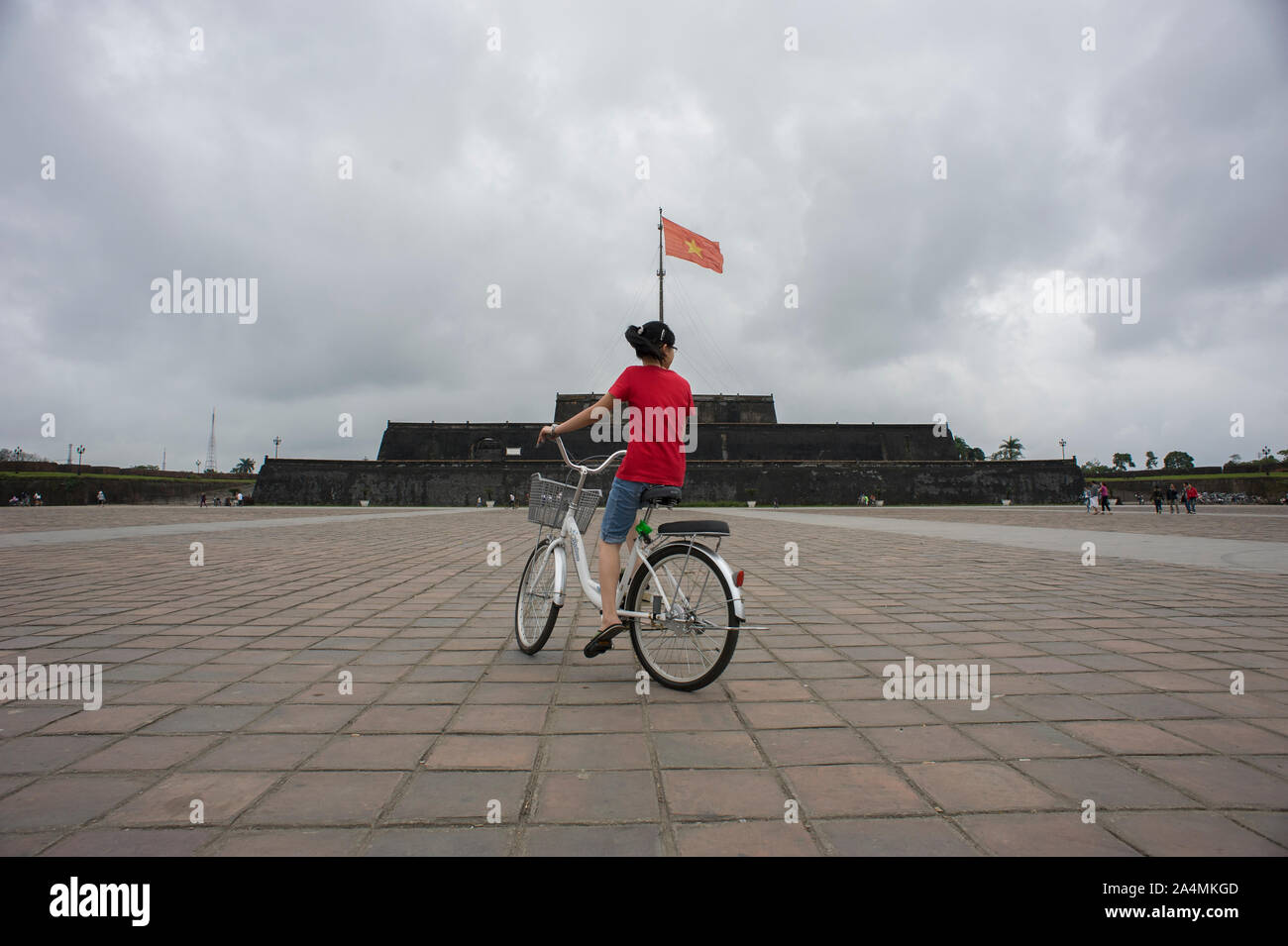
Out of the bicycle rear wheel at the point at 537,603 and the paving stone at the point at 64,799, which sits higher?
the bicycle rear wheel at the point at 537,603

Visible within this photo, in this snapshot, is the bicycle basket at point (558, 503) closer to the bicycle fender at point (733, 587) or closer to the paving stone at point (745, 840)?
the bicycle fender at point (733, 587)

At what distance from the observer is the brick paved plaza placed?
1.56 metres

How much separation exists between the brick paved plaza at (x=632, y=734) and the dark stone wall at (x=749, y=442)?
33.8 metres

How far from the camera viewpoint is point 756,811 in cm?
166

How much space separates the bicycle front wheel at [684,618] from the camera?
8.25 feet

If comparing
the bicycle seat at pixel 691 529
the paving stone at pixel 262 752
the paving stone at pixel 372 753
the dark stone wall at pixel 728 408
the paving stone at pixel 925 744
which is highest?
the dark stone wall at pixel 728 408

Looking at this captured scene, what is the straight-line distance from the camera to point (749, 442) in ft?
127

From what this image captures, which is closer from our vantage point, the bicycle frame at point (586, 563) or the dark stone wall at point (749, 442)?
the bicycle frame at point (586, 563)

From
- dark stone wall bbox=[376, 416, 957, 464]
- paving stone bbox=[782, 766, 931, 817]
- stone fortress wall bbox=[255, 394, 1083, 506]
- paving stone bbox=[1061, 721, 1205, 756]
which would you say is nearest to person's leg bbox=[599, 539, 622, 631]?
paving stone bbox=[782, 766, 931, 817]

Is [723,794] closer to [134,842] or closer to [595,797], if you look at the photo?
[595,797]

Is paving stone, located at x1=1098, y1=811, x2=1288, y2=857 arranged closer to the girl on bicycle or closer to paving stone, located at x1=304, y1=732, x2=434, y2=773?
the girl on bicycle

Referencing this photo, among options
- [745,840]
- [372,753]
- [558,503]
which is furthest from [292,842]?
[558,503]

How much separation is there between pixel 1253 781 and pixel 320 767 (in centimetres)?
262

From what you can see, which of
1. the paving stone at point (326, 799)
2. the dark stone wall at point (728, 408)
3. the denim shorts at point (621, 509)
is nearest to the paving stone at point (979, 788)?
the denim shorts at point (621, 509)
